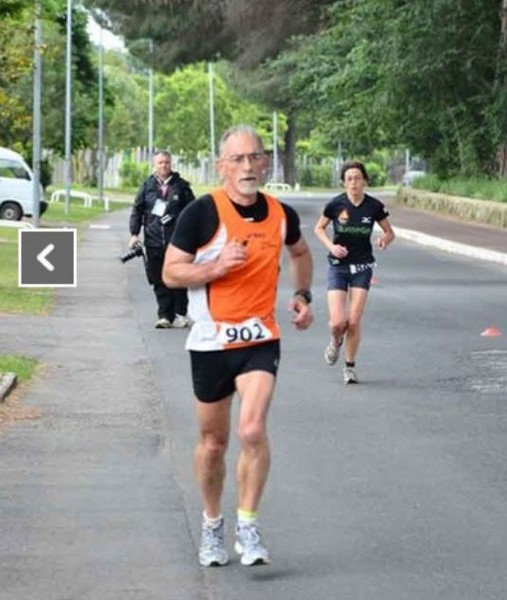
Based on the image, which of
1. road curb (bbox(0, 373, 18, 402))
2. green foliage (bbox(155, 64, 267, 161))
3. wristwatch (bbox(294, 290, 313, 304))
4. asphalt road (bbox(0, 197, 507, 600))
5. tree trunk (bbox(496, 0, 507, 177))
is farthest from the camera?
green foliage (bbox(155, 64, 267, 161))

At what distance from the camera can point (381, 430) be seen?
12750 millimetres

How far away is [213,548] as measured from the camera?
844 centimetres

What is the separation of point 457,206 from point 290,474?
42548 mm

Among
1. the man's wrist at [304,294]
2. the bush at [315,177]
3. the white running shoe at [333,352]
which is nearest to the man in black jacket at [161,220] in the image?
the white running shoe at [333,352]

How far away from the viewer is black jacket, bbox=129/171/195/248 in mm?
19844

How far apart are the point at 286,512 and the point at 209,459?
4.45ft

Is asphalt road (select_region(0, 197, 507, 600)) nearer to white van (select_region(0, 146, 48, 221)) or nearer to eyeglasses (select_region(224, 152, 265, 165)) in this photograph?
eyeglasses (select_region(224, 152, 265, 165))

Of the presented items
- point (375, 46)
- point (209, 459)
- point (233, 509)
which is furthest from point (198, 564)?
point (375, 46)

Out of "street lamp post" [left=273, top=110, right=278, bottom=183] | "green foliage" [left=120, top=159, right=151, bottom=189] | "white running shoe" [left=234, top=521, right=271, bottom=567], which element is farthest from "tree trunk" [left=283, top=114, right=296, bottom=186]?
"white running shoe" [left=234, top=521, right=271, bottom=567]

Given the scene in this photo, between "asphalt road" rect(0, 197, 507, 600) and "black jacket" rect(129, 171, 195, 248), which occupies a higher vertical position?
"black jacket" rect(129, 171, 195, 248)

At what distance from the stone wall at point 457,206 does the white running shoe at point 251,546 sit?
37.3m

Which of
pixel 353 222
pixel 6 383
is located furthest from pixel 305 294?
pixel 353 222

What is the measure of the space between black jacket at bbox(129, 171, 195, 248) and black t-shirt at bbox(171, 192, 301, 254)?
442 inches

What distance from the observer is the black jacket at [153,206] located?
19.8m
